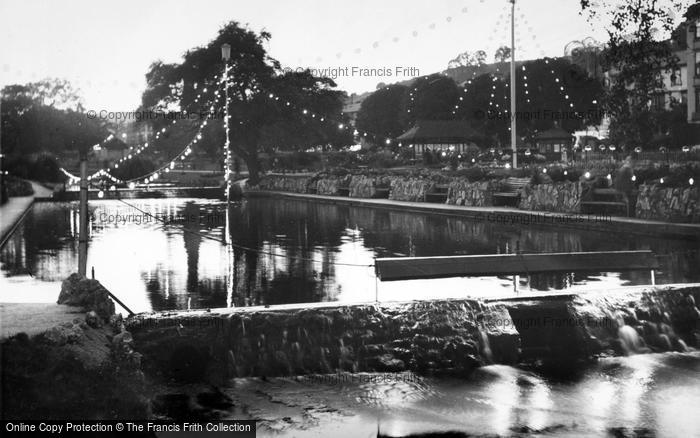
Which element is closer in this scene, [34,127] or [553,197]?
[553,197]

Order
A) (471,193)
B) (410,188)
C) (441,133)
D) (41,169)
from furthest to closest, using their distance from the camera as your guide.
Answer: (441,133) < (41,169) < (410,188) < (471,193)

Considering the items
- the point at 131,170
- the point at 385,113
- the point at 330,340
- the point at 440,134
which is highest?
the point at 385,113

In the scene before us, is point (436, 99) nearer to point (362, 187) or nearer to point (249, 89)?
point (249, 89)

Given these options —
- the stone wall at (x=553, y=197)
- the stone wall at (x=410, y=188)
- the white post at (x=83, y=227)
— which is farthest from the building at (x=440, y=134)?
the white post at (x=83, y=227)

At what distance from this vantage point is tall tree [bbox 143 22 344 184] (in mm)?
53812

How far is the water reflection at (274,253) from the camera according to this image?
40.8 feet

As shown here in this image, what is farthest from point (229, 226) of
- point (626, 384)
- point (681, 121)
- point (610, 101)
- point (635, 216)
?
point (681, 121)

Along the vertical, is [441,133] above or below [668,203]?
above

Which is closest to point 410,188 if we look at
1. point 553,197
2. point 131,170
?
point 553,197

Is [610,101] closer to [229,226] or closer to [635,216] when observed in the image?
[635,216]

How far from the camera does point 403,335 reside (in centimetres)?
969

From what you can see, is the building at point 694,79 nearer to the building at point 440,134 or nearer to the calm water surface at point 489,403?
the building at point 440,134

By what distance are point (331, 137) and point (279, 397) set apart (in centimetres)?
5608

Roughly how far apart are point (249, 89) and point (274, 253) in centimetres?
4001
